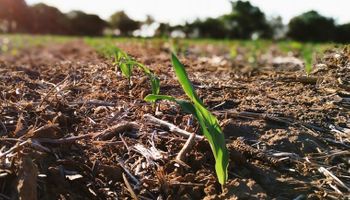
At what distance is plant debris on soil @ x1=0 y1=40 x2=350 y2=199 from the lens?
159 cm

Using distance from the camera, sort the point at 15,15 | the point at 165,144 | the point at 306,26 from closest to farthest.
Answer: the point at 165,144 → the point at 306,26 → the point at 15,15

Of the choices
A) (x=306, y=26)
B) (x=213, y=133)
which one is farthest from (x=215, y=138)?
(x=306, y=26)

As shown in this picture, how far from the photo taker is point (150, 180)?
165 cm

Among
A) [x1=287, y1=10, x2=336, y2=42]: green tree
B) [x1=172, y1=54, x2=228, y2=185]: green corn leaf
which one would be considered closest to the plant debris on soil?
[x1=172, y1=54, x2=228, y2=185]: green corn leaf

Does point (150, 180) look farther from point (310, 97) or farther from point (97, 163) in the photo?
point (310, 97)

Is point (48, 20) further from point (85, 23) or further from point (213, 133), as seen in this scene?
point (213, 133)

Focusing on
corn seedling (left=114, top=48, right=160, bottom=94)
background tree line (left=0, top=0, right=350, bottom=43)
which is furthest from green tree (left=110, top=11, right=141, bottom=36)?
corn seedling (left=114, top=48, right=160, bottom=94)

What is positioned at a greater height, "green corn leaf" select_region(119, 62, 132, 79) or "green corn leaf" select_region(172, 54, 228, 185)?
"green corn leaf" select_region(119, 62, 132, 79)

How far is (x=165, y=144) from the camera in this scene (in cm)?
187

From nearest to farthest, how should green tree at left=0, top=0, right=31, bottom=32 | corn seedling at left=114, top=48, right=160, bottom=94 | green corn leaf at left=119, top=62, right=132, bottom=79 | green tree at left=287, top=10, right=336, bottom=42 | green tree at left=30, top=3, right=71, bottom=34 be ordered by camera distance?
corn seedling at left=114, top=48, right=160, bottom=94
green corn leaf at left=119, top=62, right=132, bottom=79
green tree at left=287, top=10, right=336, bottom=42
green tree at left=30, top=3, right=71, bottom=34
green tree at left=0, top=0, right=31, bottom=32

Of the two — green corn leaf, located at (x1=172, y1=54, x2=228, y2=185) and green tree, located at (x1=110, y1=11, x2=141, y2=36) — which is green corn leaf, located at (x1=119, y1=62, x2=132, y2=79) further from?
green tree, located at (x1=110, y1=11, x2=141, y2=36)

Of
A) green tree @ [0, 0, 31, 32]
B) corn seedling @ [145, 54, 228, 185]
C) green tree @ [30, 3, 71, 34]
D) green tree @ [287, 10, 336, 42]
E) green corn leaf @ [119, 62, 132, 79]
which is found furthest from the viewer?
green tree @ [0, 0, 31, 32]

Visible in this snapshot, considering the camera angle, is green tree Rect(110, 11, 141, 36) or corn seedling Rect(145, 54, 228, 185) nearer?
corn seedling Rect(145, 54, 228, 185)

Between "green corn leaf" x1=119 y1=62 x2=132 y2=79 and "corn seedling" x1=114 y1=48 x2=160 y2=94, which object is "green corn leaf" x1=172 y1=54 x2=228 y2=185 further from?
"green corn leaf" x1=119 y1=62 x2=132 y2=79
